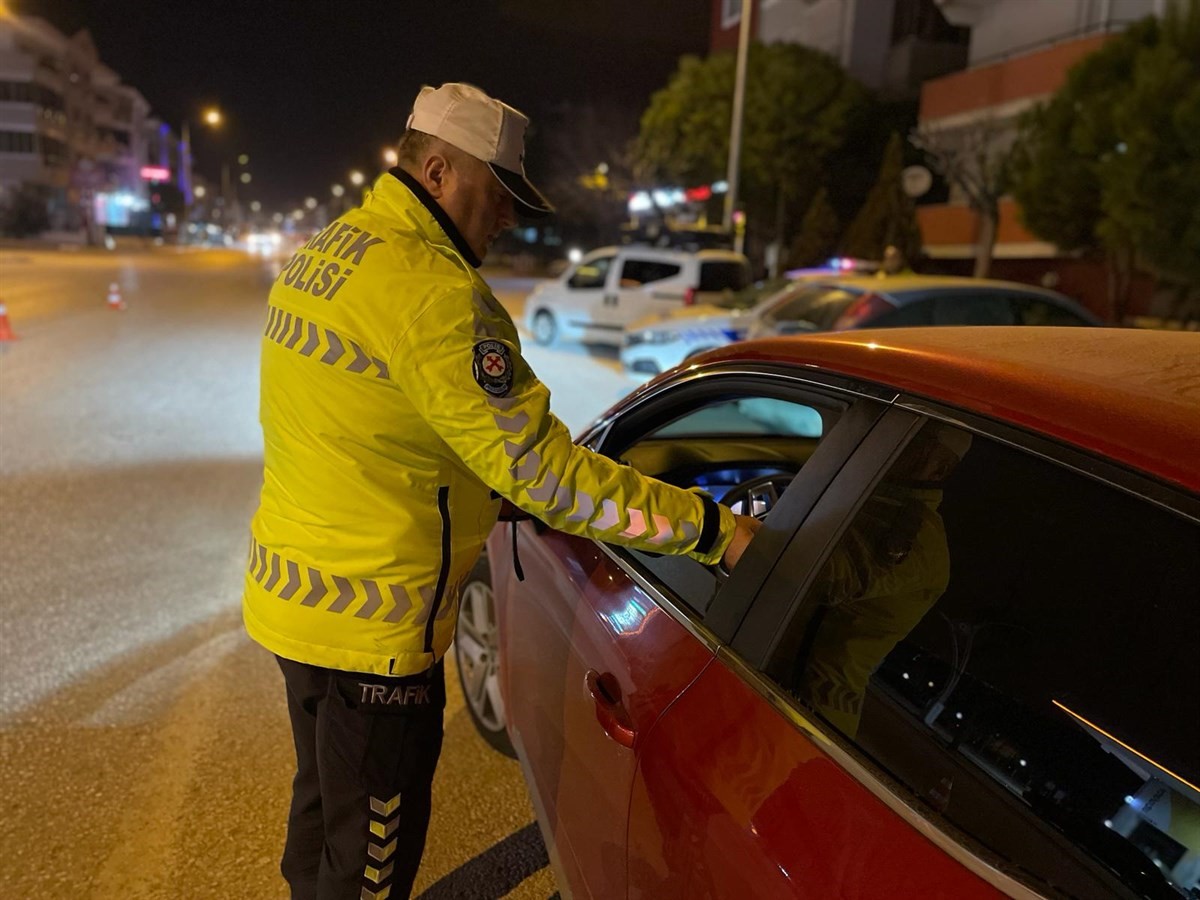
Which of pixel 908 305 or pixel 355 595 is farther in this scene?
pixel 908 305

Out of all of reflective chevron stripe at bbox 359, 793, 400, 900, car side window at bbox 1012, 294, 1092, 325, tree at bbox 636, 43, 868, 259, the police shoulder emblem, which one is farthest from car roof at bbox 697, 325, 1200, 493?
tree at bbox 636, 43, 868, 259

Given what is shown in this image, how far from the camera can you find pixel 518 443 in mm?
1602

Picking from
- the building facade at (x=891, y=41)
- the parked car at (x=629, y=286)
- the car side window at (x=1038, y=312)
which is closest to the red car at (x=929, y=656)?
the car side window at (x=1038, y=312)

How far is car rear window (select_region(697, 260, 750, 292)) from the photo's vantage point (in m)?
14.3

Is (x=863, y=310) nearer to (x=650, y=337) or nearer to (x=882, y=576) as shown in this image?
(x=650, y=337)

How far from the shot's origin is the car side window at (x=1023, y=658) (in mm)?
1144

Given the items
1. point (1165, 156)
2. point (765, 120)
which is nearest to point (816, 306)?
point (1165, 156)

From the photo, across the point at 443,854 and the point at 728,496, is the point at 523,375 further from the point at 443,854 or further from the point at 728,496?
the point at 443,854

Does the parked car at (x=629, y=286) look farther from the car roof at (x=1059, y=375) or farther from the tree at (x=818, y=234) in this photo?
the tree at (x=818, y=234)

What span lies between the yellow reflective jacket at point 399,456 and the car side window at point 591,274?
1302cm

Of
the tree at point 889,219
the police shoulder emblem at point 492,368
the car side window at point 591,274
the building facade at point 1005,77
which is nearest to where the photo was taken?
the police shoulder emblem at point 492,368

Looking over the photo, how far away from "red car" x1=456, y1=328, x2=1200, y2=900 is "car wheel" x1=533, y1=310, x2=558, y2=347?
13.4 m

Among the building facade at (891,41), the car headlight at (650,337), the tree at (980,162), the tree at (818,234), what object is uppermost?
the building facade at (891,41)

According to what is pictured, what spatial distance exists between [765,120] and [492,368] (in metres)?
29.0
